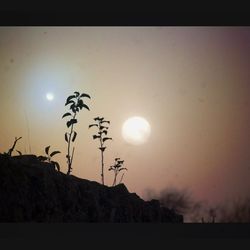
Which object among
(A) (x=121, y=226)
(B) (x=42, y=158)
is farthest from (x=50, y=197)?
(A) (x=121, y=226)

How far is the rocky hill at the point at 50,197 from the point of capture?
23.4 feet

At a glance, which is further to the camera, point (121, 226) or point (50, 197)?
point (50, 197)

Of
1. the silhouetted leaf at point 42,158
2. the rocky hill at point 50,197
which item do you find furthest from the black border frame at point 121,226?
the silhouetted leaf at point 42,158

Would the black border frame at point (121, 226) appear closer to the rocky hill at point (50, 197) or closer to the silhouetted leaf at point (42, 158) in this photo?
the rocky hill at point (50, 197)

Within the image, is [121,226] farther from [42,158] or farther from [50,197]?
[42,158]

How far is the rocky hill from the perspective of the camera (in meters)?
7.13

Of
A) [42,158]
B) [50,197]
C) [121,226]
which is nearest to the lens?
[121,226]

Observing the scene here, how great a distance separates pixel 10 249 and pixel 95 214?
5353mm

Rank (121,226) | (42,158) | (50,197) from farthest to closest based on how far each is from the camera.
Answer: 1. (42,158)
2. (50,197)
3. (121,226)

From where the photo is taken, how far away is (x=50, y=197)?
25.9 ft
